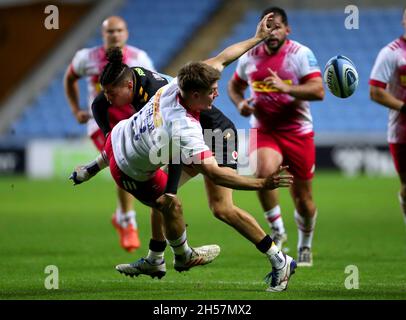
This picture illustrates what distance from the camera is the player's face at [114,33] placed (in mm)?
11398

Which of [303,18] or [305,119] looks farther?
[303,18]

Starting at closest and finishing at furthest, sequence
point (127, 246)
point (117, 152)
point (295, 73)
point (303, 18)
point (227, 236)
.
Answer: point (117, 152) → point (295, 73) → point (127, 246) → point (227, 236) → point (303, 18)

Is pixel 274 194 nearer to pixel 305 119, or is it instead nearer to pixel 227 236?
pixel 305 119

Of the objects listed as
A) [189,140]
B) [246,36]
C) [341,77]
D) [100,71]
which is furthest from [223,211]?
[246,36]

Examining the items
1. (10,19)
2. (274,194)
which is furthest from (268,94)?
(10,19)

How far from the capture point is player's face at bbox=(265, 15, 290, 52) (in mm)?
10039

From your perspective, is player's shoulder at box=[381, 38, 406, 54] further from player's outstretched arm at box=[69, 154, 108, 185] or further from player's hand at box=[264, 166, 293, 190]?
player's hand at box=[264, 166, 293, 190]

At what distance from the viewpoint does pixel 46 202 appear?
17.8m

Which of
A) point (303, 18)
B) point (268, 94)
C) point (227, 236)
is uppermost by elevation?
point (303, 18)

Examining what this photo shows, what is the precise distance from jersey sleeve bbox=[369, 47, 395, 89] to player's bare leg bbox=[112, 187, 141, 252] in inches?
→ 125

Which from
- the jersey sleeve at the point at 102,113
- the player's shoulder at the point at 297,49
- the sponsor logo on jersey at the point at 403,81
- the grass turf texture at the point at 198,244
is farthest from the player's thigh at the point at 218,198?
the sponsor logo on jersey at the point at 403,81

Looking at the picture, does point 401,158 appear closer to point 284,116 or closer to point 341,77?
point 284,116

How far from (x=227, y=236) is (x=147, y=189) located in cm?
482

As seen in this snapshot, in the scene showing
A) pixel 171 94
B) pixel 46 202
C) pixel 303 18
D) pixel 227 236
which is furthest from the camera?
pixel 303 18
